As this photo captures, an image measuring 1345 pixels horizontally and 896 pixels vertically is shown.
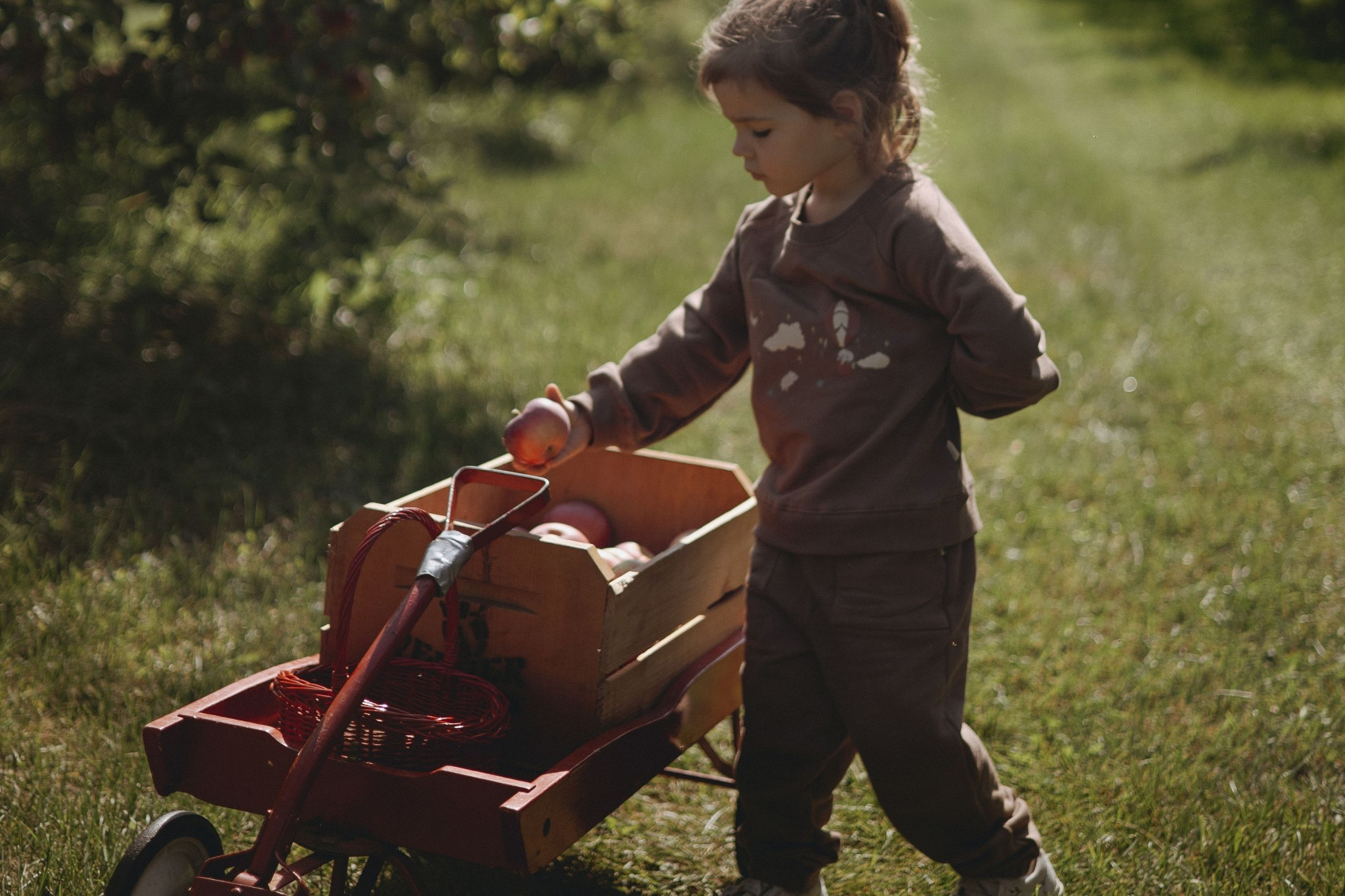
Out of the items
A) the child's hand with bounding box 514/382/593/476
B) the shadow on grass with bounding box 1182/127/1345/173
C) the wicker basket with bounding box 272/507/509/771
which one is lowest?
the shadow on grass with bounding box 1182/127/1345/173

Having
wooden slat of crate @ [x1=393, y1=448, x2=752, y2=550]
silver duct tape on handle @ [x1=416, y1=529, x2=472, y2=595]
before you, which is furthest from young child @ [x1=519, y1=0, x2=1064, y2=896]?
silver duct tape on handle @ [x1=416, y1=529, x2=472, y2=595]

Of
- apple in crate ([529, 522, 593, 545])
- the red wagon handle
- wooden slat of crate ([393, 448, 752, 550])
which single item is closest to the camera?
the red wagon handle

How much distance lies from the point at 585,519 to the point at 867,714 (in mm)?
923

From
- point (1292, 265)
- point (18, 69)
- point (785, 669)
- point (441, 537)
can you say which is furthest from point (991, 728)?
point (1292, 265)

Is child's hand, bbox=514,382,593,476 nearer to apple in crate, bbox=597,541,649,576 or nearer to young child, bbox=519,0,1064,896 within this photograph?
apple in crate, bbox=597,541,649,576

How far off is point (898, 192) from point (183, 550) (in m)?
2.25

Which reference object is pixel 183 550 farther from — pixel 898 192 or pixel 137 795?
pixel 898 192

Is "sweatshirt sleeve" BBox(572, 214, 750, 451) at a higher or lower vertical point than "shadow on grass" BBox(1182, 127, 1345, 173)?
higher

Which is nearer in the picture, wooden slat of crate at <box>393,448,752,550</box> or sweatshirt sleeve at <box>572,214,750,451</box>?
sweatshirt sleeve at <box>572,214,750,451</box>

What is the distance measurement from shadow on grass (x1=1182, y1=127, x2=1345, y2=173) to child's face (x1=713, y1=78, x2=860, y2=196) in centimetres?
810

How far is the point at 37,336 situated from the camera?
4.29 metres

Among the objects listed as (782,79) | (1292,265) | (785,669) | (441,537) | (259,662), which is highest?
(782,79)

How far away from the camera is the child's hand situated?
242 centimetres

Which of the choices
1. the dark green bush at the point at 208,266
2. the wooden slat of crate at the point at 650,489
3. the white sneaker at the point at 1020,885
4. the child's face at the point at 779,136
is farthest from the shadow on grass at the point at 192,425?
the white sneaker at the point at 1020,885
